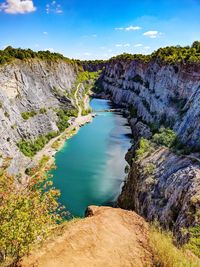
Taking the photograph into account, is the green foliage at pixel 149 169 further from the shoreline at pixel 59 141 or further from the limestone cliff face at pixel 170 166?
the shoreline at pixel 59 141

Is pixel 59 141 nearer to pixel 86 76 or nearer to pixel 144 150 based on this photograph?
pixel 144 150

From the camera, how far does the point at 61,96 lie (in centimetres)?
6931

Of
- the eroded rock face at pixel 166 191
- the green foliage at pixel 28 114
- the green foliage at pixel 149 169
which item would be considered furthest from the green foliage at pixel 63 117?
the green foliage at pixel 149 169

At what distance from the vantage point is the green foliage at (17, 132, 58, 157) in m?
42.7

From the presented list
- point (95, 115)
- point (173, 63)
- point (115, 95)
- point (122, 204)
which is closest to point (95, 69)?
point (115, 95)

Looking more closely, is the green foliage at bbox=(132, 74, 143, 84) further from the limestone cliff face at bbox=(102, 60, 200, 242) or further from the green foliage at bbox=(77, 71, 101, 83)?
the green foliage at bbox=(77, 71, 101, 83)

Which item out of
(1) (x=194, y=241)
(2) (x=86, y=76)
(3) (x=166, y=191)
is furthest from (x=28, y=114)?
(2) (x=86, y=76)

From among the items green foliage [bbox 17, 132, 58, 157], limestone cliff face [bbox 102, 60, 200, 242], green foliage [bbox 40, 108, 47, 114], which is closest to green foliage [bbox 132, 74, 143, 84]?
limestone cliff face [bbox 102, 60, 200, 242]

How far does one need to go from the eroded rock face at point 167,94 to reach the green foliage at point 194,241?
40.4 feet

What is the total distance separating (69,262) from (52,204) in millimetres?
2443

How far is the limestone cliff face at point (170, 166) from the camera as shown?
1909 centimetres

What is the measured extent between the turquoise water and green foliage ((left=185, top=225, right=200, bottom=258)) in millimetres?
17246

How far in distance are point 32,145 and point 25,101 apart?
964cm

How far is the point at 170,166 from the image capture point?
2488cm
